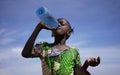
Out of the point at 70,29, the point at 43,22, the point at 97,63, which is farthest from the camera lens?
the point at 70,29

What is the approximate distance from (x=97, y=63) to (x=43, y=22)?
1.25 m

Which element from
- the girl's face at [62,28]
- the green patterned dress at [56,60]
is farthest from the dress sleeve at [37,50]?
the girl's face at [62,28]

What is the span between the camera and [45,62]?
253 inches

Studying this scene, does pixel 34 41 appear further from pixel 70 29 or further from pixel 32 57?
pixel 70 29

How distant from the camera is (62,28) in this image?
263 inches

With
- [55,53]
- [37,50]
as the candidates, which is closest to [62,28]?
[55,53]

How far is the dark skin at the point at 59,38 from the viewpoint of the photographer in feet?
19.6

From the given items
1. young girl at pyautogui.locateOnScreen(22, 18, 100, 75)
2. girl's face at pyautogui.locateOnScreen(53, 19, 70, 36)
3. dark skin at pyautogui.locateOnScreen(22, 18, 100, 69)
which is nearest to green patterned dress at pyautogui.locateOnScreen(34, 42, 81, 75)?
young girl at pyautogui.locateOnScreen(22, 18, 100, 75)

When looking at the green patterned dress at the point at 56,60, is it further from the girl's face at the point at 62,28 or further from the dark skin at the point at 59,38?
the girl's face at the point at 62,28

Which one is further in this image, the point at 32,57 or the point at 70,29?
the point at 70,29

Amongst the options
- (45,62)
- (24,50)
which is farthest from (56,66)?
(24,50)

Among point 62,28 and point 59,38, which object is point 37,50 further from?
point 62,28

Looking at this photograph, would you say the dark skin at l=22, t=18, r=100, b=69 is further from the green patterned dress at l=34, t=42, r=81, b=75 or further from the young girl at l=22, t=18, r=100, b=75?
the green patterned dress at l=34, t=42, r=81, b=75

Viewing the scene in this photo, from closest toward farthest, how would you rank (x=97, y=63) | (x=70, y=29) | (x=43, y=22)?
(x=97, y=63), (x=43, y=22), (x=70, y=29)
